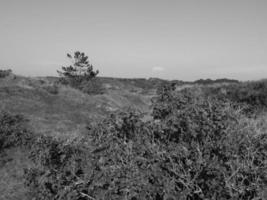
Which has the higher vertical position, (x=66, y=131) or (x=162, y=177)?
(x=162, y=177)

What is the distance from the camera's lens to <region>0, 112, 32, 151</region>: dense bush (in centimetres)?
773

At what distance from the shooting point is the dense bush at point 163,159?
322 centimetres

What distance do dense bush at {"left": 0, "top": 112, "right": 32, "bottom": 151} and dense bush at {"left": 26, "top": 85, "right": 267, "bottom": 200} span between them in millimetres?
3900

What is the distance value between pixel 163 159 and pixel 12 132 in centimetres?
643

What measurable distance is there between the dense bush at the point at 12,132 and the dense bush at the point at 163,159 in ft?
12.8

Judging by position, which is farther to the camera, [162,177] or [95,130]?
[95,130]

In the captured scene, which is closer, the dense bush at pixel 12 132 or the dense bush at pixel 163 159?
the dense bush at pixel 163 159

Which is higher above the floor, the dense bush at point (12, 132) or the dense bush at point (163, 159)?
the dense bush at point (163, 159)

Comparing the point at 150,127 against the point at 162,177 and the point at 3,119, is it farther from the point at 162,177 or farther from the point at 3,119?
the point at 3,119

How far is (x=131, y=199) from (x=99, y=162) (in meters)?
0.83

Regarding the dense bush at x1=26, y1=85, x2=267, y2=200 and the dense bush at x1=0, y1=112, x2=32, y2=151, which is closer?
the dense bush at x1=26, y1=85, x2=267, y2=200

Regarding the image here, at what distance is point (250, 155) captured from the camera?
365 cm

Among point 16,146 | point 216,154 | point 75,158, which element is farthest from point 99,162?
point 16,146

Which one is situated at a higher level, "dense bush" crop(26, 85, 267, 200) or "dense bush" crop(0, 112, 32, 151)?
"dense bush" crop(26, 85, 267, 200)
